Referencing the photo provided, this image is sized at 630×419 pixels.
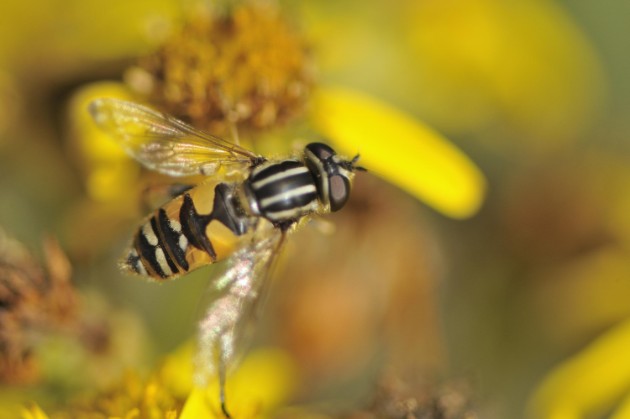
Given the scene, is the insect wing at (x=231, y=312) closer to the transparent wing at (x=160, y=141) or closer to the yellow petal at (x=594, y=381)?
the transparent wing at (x=160, y=141)

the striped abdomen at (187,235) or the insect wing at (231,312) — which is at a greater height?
the striped abdomen at (187,235)

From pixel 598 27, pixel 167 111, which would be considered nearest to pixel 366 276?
pixel 167 111

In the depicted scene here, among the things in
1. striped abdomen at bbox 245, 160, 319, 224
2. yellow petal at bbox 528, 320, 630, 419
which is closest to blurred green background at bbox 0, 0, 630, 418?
yellow petal at bbox 528, 320, 630, 419

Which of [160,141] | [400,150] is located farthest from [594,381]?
[160,141]

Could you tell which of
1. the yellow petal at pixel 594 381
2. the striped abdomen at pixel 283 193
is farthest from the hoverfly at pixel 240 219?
the yellow petal at pixel 594 381

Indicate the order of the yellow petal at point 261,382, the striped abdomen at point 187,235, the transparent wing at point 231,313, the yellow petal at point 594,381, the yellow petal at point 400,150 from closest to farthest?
the transparent wing at point 231,313, the striped abdomen at point 187,235, the yellow petal at point 261,382, the yellow petal at point 594,381, the yellow petal at point 400,150

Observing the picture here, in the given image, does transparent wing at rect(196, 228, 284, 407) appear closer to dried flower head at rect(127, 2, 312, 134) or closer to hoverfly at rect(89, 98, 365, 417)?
hoverfly at rect(89, 98, 365, 417)

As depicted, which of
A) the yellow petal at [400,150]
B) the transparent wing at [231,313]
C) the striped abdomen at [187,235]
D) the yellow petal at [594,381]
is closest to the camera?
the transparent wing at [231,313]
